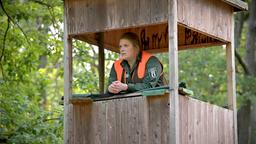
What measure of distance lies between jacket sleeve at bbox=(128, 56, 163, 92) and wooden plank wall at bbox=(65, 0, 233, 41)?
0.58m

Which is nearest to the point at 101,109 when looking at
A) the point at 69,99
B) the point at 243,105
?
the point at 69,99

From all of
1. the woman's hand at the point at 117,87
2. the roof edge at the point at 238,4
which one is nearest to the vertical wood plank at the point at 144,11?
the woman's hand at the point at 117,87

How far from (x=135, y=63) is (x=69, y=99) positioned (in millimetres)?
1105

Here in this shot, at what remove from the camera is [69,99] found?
1153 cm

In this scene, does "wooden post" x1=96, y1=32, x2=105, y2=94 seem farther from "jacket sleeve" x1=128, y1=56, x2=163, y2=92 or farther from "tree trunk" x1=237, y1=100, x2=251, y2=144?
"tree trunk" x1=237, y1=100, x2=251, y2=144

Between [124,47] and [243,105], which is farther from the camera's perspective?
[243,105]

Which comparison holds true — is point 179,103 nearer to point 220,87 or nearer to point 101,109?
point 101,109

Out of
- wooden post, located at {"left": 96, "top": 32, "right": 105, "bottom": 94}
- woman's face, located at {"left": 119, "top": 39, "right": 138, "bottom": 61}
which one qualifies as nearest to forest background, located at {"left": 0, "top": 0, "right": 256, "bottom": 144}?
wooden post, located at {"left": 96, "top": 32, "right": 105, "bottom": 94}

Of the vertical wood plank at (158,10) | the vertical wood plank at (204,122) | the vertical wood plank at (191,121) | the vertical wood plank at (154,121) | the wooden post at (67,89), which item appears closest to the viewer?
the vertical wood plank at (154,121)

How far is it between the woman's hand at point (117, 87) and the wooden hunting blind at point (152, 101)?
0.42 ft

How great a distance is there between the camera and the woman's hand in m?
10.9

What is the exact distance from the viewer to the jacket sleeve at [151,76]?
433 inches

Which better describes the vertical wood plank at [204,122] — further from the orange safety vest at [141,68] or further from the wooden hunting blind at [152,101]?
the orange safety vest at [141,68]

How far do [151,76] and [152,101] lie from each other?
493mm
